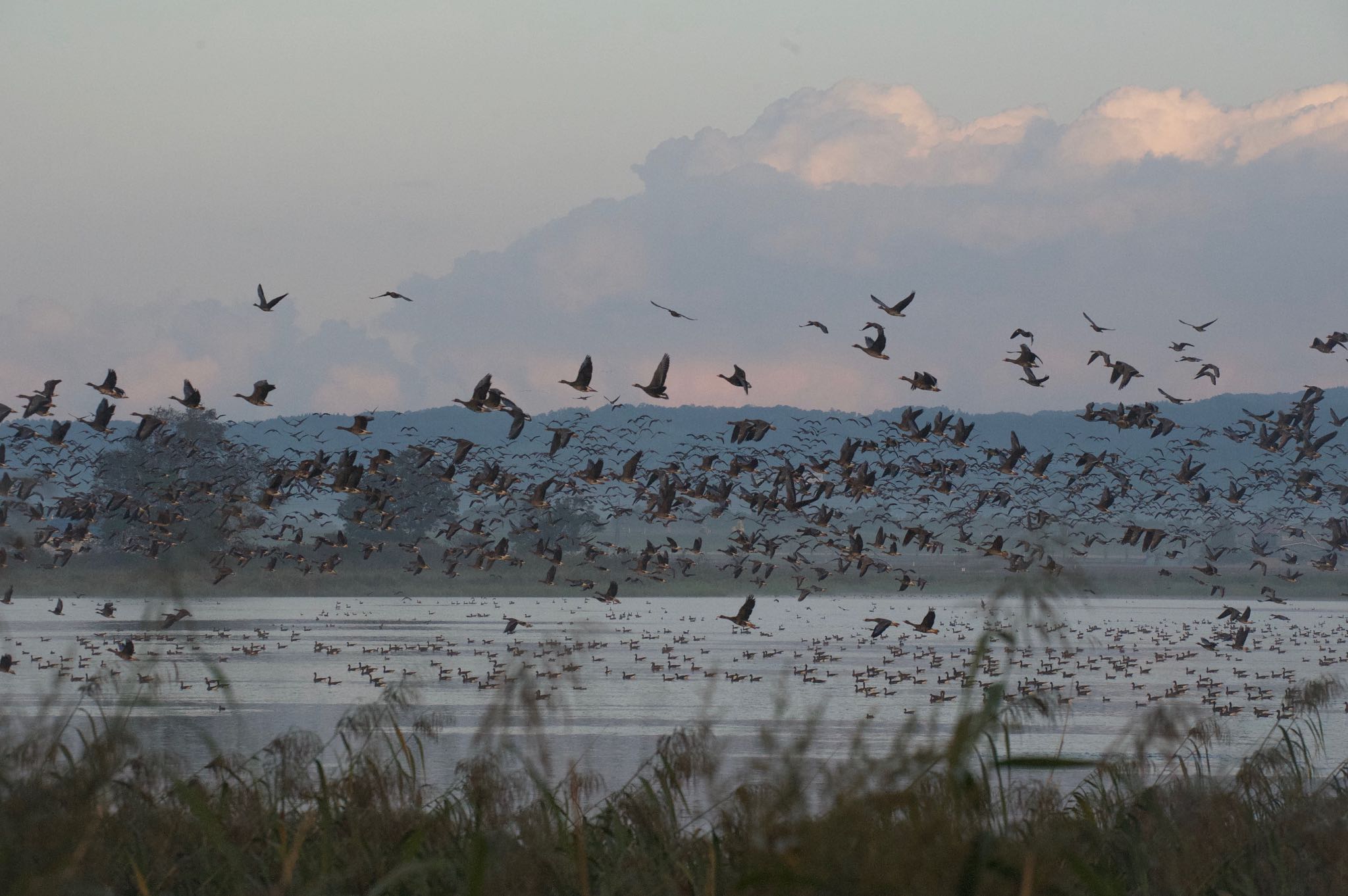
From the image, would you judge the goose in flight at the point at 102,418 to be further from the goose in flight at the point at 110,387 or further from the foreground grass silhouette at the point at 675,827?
the foreground grass silhouette at the point at 675,827

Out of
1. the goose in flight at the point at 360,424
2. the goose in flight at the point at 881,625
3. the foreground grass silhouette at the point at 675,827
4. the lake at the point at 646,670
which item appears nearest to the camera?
the foreground grass silhouette at the point at 675,827

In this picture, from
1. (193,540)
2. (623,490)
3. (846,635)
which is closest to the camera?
(193,540)

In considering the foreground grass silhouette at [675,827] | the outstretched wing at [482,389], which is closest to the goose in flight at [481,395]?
the outstretched wing at [482,389]

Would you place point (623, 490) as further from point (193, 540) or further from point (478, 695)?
point (193, 540)

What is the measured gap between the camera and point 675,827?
7258mm

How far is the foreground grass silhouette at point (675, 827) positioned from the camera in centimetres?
378

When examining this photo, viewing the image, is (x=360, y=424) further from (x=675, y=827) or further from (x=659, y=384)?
(x=675, y=827)

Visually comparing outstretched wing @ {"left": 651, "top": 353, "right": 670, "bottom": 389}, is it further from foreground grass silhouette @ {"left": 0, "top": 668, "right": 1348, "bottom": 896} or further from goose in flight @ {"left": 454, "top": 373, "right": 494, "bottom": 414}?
foreground grass silhouette @ {"left": 0, "top": 668, "right": 1348, "bottom": 896}

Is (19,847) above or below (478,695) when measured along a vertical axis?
above

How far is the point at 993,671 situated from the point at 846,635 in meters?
20.8

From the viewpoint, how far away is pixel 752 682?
43.1m

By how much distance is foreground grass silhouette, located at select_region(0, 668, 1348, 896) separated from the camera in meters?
3.78

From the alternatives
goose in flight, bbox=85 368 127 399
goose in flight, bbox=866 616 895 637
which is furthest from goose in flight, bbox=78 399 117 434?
goose in flight, bbox=866 616 895 637

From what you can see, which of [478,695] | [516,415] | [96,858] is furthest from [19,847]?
[478,695]
